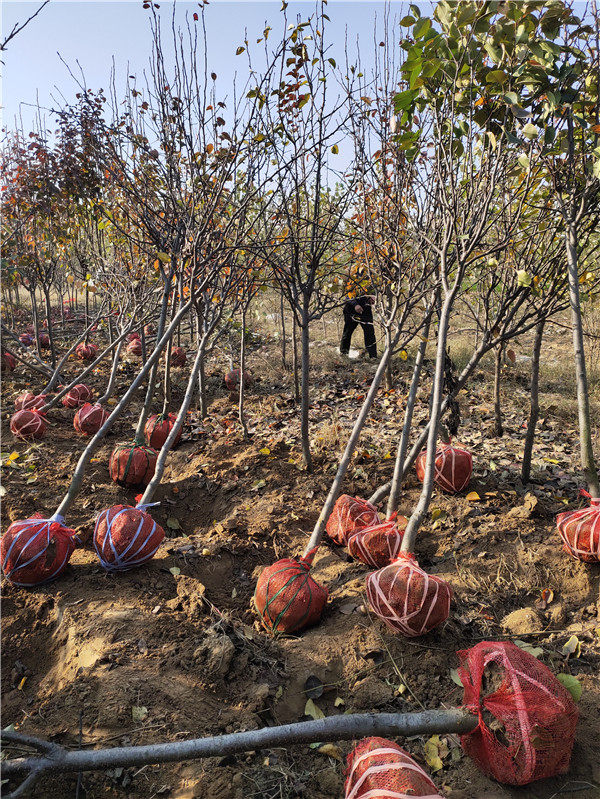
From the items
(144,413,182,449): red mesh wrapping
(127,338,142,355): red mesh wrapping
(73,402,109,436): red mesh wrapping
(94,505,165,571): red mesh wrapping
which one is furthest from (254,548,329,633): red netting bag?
(127,338,142,355): red mesh wrapping

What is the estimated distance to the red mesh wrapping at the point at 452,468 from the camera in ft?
14.3

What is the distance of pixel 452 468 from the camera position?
14.3 feet

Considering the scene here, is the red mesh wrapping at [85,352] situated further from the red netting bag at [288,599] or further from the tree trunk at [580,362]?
the tree trunk at [580,362]

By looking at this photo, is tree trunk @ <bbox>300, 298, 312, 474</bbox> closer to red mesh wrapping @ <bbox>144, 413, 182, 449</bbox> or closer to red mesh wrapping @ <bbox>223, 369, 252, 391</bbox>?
red mesh wrapping @ <bbox>144, 413, 182, 449</bbox>

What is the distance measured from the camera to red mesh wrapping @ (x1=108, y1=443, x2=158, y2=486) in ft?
16.3

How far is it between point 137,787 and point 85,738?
13.9 inches

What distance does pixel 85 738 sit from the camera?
2141 mm

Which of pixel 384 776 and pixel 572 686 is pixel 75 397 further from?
pixel 572 686

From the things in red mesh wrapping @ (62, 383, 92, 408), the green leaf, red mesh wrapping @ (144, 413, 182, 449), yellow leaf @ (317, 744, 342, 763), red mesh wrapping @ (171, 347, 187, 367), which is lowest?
yellow leaf @ (317, 744, 342, 763)

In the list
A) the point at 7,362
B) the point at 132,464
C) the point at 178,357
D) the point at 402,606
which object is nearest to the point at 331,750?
the point at 402,606

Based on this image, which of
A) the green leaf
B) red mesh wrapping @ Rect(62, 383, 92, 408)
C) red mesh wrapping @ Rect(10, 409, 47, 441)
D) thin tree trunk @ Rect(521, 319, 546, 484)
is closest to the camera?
the green leaf

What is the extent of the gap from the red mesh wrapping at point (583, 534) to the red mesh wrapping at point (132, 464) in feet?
12.7

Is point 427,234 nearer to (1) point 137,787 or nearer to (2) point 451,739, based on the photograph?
(2) point 451,739

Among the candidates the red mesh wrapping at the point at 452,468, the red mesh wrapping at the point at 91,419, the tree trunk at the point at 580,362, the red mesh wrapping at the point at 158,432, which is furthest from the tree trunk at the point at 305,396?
the red mesh wrapping at the point at 91,419
